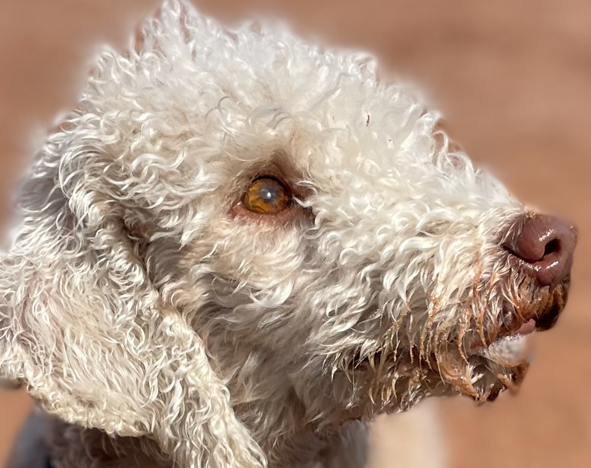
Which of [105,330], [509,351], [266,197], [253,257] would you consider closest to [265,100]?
[266,197]

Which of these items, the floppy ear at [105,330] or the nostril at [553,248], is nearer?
the nostril at [553,248]

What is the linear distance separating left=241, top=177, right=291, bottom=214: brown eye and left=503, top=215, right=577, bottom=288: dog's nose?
0.43m

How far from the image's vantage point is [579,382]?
3.17 meters

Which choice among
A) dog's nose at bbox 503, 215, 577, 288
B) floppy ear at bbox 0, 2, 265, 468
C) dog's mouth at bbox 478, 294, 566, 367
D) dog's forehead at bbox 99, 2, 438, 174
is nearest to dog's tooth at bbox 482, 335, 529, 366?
dog's mouth at bbox 478, 294, 566, 367

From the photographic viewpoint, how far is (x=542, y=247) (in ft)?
3.71

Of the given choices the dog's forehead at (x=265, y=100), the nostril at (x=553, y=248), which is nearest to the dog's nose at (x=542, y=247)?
the nostril at (x=553, y=248)

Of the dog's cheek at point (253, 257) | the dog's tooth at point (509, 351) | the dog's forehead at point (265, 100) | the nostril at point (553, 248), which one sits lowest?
the dog's cheek at point (253, 257)

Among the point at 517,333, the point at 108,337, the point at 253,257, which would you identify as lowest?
the point at 108,337

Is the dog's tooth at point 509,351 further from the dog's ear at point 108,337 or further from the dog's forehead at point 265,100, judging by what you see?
the dog's ear at point 108,337

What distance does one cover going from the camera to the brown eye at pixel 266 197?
1.33 meters

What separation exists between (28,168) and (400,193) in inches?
31.4

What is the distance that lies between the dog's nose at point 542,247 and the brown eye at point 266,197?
43cm

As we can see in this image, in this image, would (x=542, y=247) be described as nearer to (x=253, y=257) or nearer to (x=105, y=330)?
(x=253, y=257)

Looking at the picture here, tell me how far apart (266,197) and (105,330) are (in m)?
0.40
